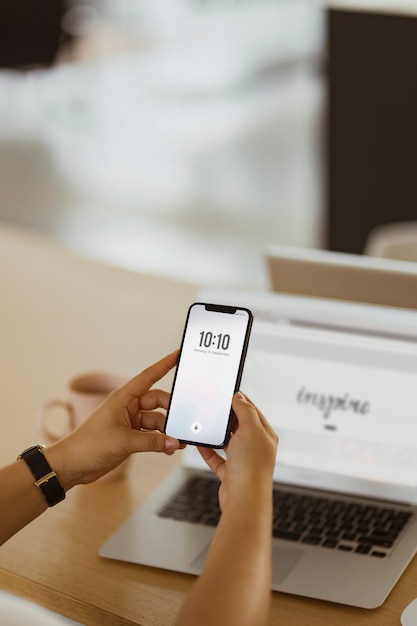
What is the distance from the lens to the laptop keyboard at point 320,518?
4.38 ft

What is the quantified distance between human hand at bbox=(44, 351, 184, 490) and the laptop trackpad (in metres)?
0.17

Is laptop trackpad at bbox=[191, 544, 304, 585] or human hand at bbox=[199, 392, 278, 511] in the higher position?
human hand at bbox=[199, 392, 278, 511]

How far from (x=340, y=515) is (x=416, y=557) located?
0.43 feet

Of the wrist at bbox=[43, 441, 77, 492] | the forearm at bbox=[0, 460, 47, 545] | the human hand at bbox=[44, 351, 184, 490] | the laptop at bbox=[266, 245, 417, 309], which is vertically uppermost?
the laptop at bbox=[266, 245, 417, 309]

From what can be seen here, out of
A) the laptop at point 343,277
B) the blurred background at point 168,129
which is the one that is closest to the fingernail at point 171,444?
the laptop at point 343,277

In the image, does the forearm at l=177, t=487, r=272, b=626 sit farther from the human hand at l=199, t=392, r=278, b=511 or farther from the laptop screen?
the laptop screen

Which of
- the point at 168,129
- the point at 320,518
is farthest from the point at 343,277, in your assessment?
the point at 168,129

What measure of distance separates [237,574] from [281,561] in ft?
1.24

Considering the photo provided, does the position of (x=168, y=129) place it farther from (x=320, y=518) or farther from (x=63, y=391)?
(x=320, y=518)

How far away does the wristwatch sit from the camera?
49.1 inches

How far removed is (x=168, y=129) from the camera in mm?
6254

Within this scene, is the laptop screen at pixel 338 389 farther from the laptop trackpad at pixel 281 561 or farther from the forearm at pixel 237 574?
the forearm at pixel 237 574

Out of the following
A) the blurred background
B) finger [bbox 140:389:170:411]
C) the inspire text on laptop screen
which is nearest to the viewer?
finger [bbox 140:389:170:411]

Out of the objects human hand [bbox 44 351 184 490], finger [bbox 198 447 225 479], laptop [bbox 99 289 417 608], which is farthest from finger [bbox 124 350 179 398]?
laptop [bbox 99 289 417 608]
